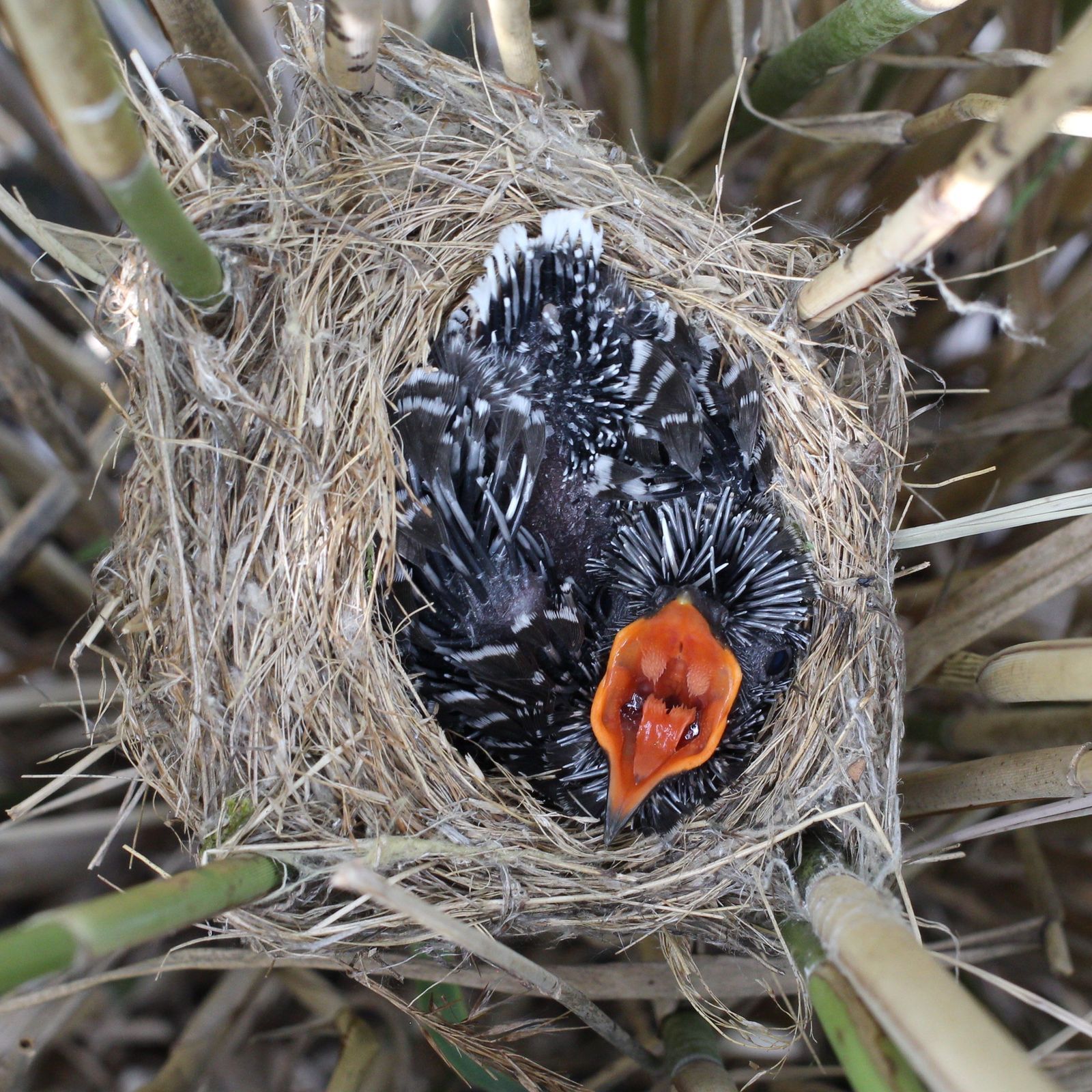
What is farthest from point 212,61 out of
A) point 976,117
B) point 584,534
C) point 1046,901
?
point 1046,901

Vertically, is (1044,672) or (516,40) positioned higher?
(516,40)

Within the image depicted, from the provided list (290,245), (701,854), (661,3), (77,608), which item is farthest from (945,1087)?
(661,3)

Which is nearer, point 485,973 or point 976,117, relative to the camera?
point 976,117

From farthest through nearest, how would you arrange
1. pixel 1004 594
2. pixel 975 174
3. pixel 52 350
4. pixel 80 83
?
pixel 52 350 → pixel 1004 594 → pixel 975 174 → pixel 80 83

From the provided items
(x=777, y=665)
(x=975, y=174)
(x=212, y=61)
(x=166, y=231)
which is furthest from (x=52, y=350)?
(x=975, y=174)

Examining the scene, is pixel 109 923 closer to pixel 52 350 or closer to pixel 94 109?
pixel 94 109

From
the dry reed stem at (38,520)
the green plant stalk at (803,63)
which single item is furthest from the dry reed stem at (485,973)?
the green plant stalk at (803,63)

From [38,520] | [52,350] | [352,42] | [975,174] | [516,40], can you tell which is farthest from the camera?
[52,350]

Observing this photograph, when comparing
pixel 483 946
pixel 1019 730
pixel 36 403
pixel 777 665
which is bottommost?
pixel 1019 730
